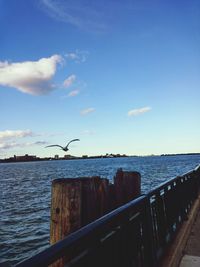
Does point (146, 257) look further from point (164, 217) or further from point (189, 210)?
point (189, 210)

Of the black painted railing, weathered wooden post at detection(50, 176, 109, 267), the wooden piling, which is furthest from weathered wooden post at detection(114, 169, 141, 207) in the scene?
weathered wooden post at detection(50, 176, 109, 267)

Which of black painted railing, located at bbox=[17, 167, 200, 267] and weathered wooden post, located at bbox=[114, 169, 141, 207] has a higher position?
weathered wooden post, located at bbox=[114, 169, 141, 207]

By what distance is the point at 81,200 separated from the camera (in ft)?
8.97

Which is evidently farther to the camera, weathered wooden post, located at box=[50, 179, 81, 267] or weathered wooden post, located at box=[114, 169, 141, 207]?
weathered wooden post, located at box=[114, 169, 141, 207]

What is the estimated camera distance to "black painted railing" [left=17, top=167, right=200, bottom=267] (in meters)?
1.91

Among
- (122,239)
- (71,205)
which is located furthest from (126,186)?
(71,205)

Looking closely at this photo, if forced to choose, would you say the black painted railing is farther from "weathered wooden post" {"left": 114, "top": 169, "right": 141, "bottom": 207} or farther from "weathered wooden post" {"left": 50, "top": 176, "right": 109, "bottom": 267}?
"weathered wooden post" {"left": 50, "top": 176, "right": 109, "bottom": 267}

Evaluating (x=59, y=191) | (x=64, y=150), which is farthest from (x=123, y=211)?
(x=64, y=150)

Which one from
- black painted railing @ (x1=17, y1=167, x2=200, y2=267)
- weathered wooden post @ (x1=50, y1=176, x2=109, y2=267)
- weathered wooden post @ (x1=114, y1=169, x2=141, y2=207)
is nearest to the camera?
black painted railing @ (x1=17, y1=167, x2=200, y2=267)

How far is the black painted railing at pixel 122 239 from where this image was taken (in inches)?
75.2

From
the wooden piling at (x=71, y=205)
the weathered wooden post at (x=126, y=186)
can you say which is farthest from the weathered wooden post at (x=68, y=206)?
the weathered wooden post at (x=126, y=186)

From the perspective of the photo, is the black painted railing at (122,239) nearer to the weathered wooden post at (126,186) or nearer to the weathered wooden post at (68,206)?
the weathered wooden post at (126,186)

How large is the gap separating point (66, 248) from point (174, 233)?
4718 mm

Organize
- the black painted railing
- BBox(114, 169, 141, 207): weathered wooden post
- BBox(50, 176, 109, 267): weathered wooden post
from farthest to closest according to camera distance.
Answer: BBox(114, 169, 141, 207): weathered wooden post
BBox(50, 176, 109, 267): weathered wooden post
the black painted railing
